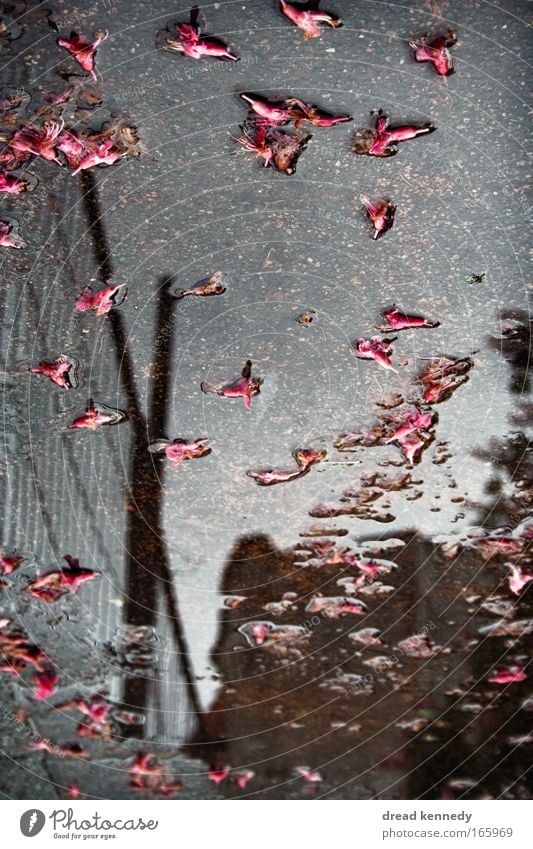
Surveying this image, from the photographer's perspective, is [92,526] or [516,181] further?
[92,526]

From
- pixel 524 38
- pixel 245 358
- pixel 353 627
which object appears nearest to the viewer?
pixel 524 38

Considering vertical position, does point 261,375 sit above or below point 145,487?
above

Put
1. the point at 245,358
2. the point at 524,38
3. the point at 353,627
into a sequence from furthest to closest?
the point at 353,627 < the point at 245,358 < the point at 524,38

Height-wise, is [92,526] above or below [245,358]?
below

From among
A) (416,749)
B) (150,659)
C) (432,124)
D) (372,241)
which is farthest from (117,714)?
(432,124)

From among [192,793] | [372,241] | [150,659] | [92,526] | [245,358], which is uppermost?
[372,241]
